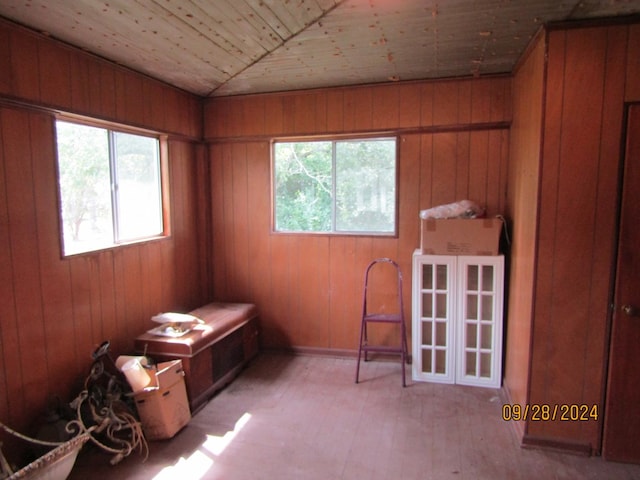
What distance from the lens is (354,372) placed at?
3570mm

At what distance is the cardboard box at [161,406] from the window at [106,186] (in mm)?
982

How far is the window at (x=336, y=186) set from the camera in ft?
12.0

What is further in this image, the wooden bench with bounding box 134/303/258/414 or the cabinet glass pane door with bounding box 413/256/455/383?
the cabinet glass pane door with bounding box 413/256/455/383

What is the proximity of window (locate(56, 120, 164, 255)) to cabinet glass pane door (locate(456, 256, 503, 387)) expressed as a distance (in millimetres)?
2561

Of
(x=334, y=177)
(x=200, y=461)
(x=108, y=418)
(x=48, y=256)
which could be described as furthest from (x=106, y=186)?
(x=200, y=461)

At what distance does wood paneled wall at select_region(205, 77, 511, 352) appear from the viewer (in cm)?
340

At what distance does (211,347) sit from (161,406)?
2.01 feet

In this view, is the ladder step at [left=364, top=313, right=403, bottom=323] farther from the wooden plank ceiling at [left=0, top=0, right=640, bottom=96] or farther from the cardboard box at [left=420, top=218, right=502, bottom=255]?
the wooden plank ceiling at [left=0, top=0, right=640, bottom=96]

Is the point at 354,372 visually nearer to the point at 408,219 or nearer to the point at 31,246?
the point at 408,219

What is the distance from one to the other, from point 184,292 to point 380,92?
2.49 meters

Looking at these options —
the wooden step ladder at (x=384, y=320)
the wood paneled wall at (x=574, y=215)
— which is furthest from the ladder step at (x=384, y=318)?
the wood paneled wall at (x=574, y=215)

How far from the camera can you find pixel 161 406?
2.57 m
